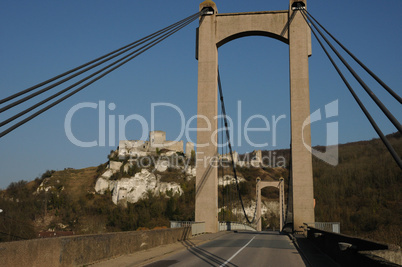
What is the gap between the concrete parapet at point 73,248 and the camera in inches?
307

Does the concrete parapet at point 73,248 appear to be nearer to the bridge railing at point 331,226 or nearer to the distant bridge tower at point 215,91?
the bridge railing at point 331,226

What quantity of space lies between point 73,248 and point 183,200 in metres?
122

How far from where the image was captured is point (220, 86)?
117 feet

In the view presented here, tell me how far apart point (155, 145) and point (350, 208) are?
93698mm

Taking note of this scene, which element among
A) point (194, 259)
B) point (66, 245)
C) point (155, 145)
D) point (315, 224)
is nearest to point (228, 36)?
point (315, 224)

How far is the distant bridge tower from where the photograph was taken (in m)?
26.8

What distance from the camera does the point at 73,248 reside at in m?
10.0

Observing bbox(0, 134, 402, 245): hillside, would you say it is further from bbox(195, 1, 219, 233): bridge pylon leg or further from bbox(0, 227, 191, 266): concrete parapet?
bbox(0, 227, 191, 266): concrete parapet

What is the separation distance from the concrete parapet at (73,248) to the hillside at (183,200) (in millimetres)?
39521

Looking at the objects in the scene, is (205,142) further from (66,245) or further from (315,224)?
(66,245)

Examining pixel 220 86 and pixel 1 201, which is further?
pixel 1 201

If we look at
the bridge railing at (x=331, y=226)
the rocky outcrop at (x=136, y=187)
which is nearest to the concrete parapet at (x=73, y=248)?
the bridge railing at (x=331, y=226)

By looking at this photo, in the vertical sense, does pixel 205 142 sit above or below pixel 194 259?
above

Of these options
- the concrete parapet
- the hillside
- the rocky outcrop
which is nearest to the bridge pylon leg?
the concrete parapet
